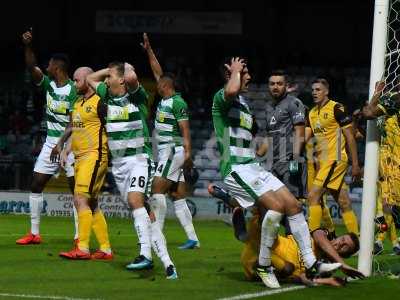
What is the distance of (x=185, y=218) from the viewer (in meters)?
13.5

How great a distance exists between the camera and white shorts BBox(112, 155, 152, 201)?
9.95 meters

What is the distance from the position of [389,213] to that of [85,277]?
5.33 metres

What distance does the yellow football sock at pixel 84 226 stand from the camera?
36.3 ft

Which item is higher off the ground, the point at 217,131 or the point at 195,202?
the point at 217,131

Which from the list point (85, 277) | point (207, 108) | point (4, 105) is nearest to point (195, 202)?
point (207, 108)

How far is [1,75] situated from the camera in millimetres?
30047

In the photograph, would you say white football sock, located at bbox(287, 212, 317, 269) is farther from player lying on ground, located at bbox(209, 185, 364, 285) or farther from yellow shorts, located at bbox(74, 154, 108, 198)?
yellow shorts, located at bbox(74, 154, 108, 198)

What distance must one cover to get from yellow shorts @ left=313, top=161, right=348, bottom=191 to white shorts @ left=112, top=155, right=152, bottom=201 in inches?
121

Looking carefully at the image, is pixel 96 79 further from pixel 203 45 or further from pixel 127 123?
pixel 203 45

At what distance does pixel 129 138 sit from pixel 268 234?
1.96 metres

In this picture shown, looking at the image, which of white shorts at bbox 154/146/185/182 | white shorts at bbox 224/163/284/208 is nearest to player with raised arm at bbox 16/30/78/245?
white shorts at bbox 154/146/185/182

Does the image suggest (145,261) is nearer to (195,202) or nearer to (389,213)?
(389,213)

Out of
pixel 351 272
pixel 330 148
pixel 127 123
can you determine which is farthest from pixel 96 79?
pixel 330 148

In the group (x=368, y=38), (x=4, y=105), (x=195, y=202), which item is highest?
(x=368, y=38)
